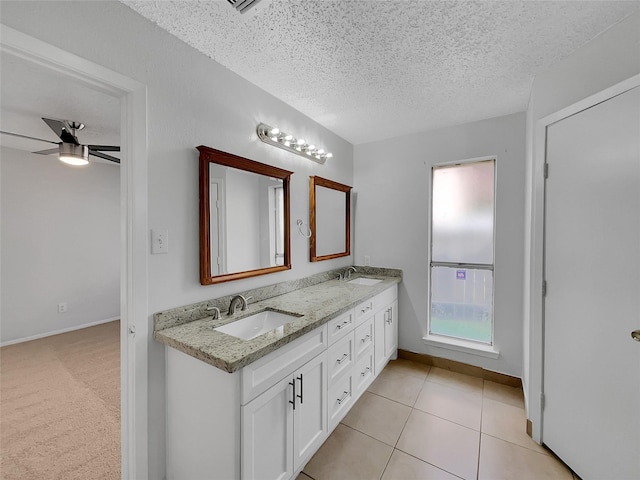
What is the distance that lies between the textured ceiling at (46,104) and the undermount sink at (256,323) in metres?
1.45

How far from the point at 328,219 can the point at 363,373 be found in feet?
4.80

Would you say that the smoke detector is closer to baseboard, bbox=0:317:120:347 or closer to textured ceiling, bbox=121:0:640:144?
textured ceiling, bbox=121:0:640:144

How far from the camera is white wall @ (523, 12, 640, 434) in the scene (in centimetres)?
130

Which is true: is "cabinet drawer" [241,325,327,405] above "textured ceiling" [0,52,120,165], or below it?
below

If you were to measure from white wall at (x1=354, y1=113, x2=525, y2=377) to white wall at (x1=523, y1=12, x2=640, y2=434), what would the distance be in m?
0.57

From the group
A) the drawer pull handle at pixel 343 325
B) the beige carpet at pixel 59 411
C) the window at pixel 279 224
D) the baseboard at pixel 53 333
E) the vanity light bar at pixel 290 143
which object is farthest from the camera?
the baseboard at pixel 53 333

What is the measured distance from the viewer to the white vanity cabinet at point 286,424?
113cm

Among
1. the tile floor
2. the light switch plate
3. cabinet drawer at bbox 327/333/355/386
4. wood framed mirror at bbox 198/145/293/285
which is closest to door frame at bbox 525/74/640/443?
the tile floor

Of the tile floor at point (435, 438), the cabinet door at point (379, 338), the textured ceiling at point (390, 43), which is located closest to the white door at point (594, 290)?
the tile floor at point (435, 438)

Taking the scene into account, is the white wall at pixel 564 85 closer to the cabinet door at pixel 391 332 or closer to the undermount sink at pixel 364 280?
the cabinet door at pixel 391 332

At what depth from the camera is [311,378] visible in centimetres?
150

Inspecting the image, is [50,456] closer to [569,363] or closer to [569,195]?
[569,363]

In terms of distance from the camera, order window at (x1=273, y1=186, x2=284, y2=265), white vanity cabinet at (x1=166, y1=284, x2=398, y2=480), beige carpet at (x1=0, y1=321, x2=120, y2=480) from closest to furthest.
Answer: white vanity cabinet at (x1=166, y1=284, x2=398, y2=480) < beige carpet at (x1=0, y1=321, x2=120, y2=480) < window at (x1=273, y1=186, x2=284, y2=265)

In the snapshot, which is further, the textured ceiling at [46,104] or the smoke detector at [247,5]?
the textured ceiling at [46,104]
